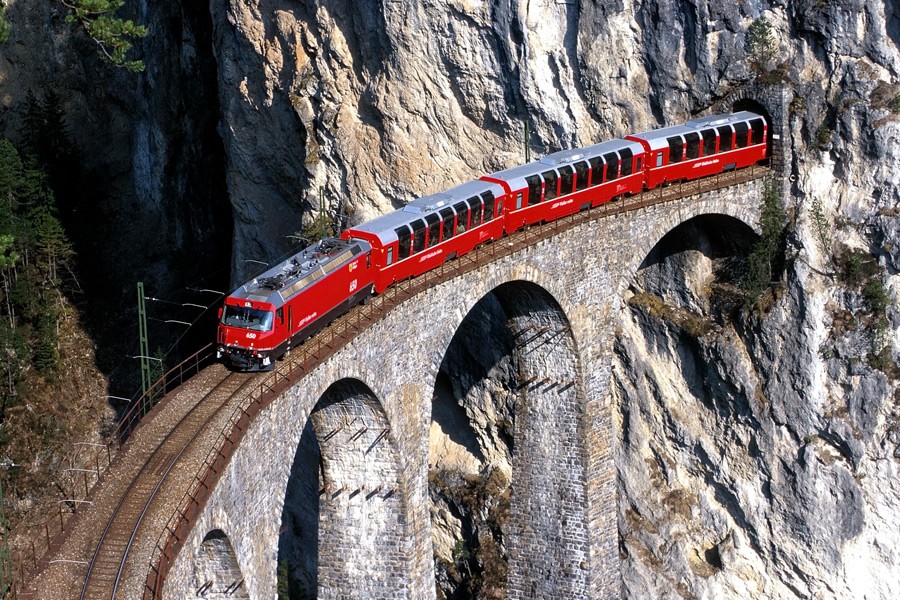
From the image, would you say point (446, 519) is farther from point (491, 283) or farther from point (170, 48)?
point (170, 48)

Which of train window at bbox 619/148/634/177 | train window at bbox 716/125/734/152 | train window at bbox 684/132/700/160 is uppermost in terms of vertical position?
train window at bbox 716/125/734/152

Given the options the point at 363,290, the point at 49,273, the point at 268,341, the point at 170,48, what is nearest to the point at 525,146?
the point at 363,290

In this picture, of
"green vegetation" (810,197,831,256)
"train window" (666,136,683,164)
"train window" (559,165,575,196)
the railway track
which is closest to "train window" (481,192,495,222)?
"train window" (559,165,575,196)

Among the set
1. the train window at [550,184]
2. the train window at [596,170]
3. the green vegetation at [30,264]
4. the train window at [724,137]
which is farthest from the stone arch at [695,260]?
the green vegetation at [30,264]

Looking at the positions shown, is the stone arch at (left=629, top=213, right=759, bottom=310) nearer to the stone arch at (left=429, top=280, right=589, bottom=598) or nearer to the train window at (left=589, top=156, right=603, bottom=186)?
the train window at (left=589, top=156, right=603, bottom=186)

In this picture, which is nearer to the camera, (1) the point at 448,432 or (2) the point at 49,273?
(1) the point at 448,432

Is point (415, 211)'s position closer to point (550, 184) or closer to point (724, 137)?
point (550, 184)

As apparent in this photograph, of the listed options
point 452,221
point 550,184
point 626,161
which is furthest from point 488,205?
point 626,161
